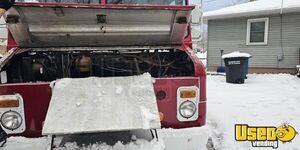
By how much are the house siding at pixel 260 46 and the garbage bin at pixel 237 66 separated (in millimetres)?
4051

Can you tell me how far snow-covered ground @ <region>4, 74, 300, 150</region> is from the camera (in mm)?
2438

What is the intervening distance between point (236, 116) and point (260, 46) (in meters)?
9.97

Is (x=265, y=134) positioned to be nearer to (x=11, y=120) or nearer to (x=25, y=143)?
(x=25, y=143)

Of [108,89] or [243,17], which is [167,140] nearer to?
[108,89]

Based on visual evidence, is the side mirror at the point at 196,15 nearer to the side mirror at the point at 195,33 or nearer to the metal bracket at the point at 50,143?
the side mirror at the point at 195,33

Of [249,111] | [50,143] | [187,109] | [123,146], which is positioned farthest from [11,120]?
[249,111]

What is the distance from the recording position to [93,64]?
11.4ft

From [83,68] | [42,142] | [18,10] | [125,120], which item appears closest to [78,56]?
[83,68]

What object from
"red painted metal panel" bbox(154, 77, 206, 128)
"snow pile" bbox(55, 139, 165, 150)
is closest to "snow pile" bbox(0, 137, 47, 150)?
"snow pile" bbox(55, 139, 165, 150)

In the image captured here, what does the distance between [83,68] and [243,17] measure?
42.7 feet

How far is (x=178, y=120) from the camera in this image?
2.76 metres

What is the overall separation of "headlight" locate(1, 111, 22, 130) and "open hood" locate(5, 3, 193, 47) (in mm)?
907

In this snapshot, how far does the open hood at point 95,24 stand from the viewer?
2717 mm

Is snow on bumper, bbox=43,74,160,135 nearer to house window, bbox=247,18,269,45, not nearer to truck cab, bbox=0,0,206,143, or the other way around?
truck cab, bbox=0,0,206,143
